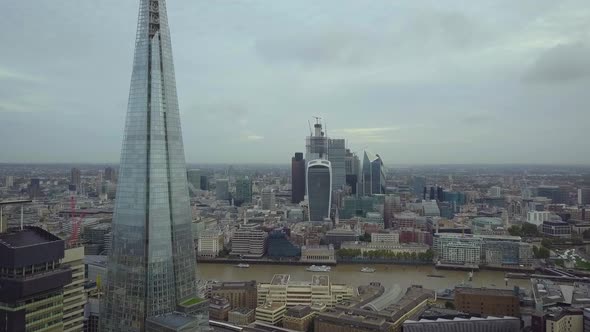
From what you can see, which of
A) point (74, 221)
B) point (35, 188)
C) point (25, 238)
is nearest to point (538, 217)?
point (74, 221)

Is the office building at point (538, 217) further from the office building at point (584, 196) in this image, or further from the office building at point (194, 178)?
the office building at point (194, 178)

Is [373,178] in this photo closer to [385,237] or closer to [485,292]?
[385,237]

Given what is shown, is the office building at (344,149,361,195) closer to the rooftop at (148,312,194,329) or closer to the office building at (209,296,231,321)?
the office building at (209,296,231,321)

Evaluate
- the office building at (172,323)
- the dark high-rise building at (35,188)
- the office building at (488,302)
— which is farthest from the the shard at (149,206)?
the dark high-rise building at (35,188)

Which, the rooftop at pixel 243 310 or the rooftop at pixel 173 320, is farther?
the rooftop at pixel 243 310

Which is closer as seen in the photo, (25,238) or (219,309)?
(25,238)
